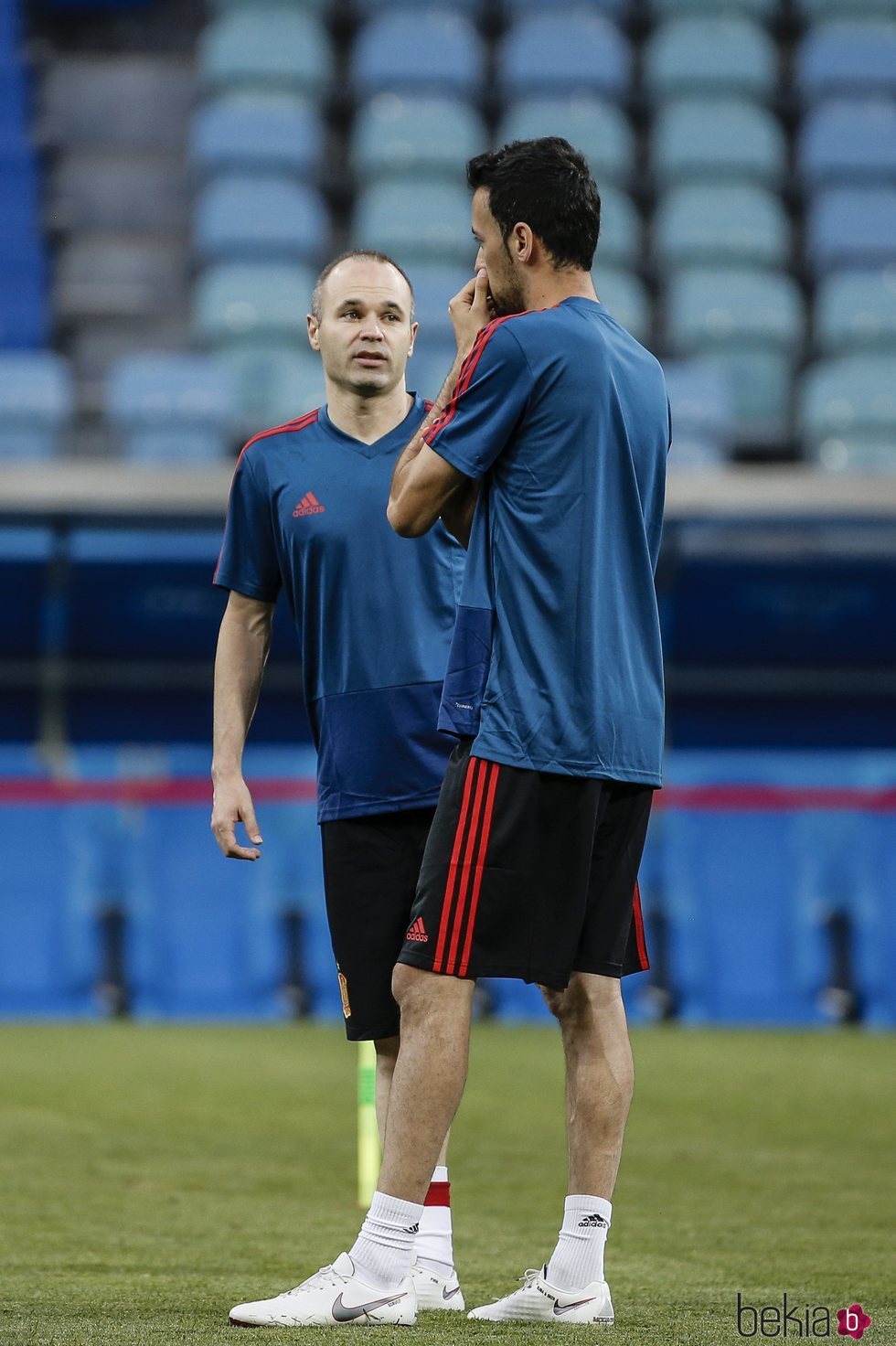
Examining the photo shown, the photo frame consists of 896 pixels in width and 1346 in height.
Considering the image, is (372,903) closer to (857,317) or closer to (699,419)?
(699,419)

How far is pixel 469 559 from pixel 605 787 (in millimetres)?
435

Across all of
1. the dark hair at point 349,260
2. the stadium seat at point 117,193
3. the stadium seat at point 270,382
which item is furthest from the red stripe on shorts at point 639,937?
the stadium seat at point 117,193

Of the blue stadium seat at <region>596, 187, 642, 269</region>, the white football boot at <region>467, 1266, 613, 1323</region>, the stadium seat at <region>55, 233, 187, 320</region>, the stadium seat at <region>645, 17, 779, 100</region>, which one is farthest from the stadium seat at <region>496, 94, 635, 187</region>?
the white football boot at <region>467, 1266, 613, 1323</region>

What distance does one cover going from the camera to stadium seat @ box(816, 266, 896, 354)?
13281mm

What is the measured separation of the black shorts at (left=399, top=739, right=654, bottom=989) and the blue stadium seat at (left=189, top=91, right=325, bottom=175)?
12578 millimetres

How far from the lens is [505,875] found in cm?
300

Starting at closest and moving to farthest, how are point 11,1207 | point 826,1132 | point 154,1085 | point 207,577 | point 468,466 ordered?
point 468,466, point 11,1207, point 826,1132, point 154,1085, point 207,577

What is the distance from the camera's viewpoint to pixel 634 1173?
17.3 feet

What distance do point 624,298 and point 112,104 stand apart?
5.38 m

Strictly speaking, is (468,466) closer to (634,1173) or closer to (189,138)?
(634,1173)

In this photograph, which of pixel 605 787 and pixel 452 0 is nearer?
pixel 605 787

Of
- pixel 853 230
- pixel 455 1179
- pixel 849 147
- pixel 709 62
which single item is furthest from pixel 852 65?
pixel 455 1179

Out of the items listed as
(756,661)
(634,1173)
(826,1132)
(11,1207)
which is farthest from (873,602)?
(11,1207)

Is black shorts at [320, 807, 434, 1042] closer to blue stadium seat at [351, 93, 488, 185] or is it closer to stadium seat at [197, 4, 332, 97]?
blue stadium seat at [351, 93, 488, 185]
